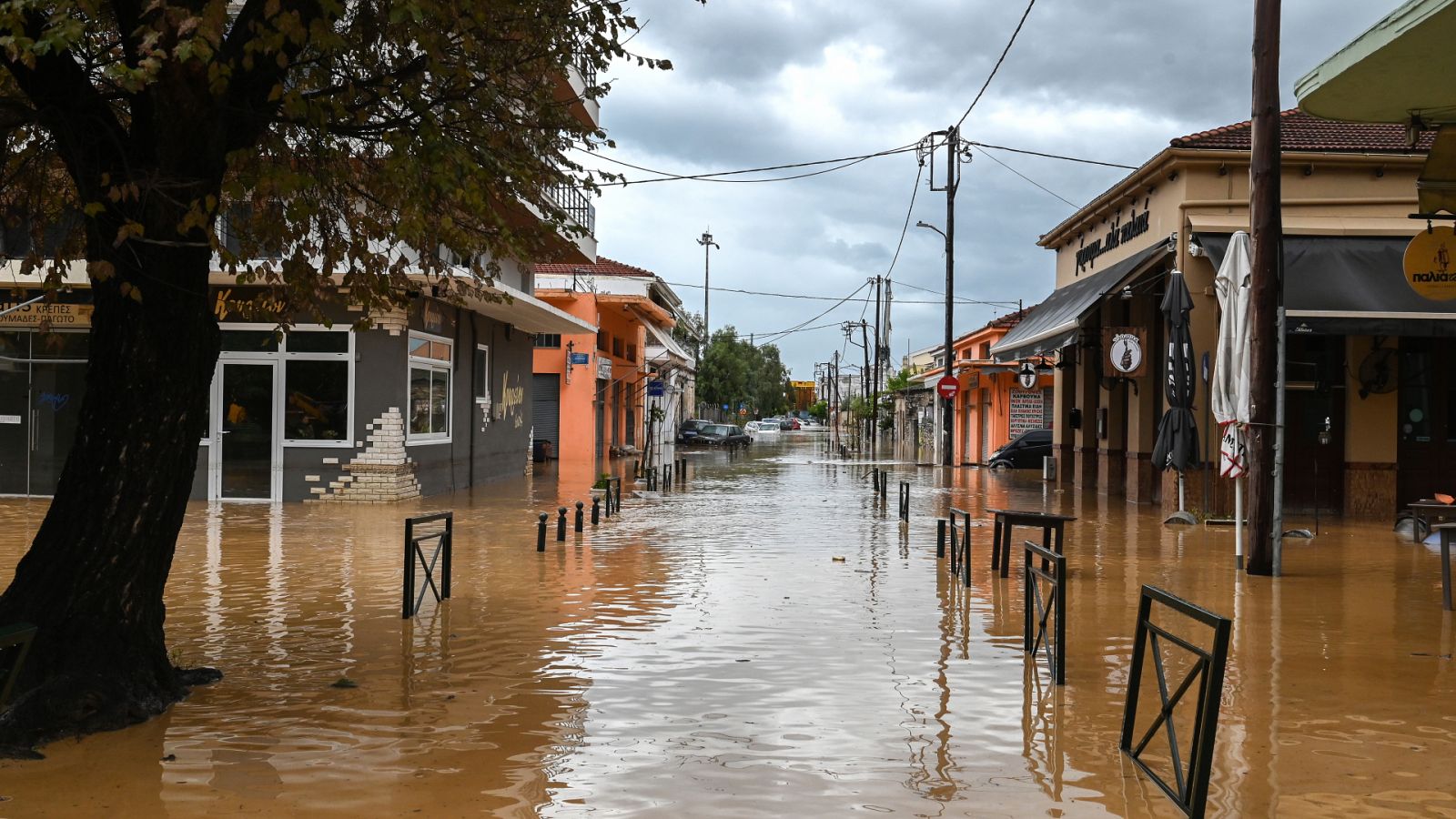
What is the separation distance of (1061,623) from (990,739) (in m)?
1.38

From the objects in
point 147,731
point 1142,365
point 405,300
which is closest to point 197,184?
point 405,300

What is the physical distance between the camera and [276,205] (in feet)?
26.9

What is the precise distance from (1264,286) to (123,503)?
10.7 m

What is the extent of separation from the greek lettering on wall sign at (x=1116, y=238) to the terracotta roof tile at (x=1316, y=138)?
182cm

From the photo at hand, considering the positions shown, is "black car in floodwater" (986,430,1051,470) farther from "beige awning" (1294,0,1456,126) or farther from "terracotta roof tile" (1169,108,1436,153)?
"beige awning" (1294,0,1456,126)

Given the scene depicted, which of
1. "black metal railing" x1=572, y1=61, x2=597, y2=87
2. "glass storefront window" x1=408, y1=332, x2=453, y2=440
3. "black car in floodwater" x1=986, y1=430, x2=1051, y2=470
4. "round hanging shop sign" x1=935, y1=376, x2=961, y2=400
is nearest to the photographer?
"black metal railing" x1=572, y1=61, x2=597, y2=87

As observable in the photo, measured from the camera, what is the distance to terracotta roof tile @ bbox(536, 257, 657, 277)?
4162 cm

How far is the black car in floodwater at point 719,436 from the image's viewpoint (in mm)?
59969

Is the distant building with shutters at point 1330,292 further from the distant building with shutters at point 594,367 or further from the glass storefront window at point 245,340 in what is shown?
the distant building with shutters at point 594,367

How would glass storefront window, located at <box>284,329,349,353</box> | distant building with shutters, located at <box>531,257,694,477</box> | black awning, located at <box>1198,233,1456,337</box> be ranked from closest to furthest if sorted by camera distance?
black awning, located at <box>1198,233,1456,337</box>
glass storefront window, located at <box>284,329,349,353</box>
distant building with shutters, located at <box>531,257,694,477</box>

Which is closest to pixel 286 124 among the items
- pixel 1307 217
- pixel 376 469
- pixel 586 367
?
pixel 376 469

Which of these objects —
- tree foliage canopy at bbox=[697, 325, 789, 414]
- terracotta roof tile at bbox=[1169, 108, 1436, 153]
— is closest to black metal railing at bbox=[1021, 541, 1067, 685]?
terracotta roof tile at bbox=[1169, 108, 1436, 153]

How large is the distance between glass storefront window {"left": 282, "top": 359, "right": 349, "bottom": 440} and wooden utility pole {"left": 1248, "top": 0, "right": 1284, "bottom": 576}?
14.4 metres

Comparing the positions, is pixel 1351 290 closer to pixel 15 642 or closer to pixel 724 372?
pixel 15 642
